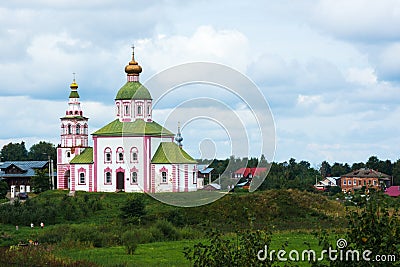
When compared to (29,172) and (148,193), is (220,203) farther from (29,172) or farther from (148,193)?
(29,172)

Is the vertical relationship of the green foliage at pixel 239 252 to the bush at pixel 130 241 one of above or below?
above

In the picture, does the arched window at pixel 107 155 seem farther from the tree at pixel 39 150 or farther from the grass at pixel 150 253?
the tree at pixel 39 150

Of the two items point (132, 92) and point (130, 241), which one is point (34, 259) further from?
point (132, 92)

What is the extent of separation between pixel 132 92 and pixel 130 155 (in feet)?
15.3

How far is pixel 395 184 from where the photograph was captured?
82.6m

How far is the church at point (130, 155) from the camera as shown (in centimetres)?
5106

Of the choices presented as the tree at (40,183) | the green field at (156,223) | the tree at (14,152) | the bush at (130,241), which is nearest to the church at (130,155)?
the green field at (156,223)

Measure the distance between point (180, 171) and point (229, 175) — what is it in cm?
825

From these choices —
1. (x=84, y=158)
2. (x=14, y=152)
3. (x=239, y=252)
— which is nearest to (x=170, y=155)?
(x=84, y=158)

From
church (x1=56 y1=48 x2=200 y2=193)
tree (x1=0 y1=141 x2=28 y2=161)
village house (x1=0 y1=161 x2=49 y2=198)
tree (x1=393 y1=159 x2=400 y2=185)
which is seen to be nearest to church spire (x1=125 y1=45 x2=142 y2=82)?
church (x1=56 y1=48 x2=200 y2=193)

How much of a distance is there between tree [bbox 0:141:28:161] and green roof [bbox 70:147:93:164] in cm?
5317

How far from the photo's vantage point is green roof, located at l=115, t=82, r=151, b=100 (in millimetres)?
53000

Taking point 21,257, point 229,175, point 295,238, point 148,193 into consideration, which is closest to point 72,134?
point 148,193

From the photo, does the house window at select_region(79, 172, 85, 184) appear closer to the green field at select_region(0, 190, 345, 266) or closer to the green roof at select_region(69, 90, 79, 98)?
the green field at select_region(0, 190, 345, 266)
